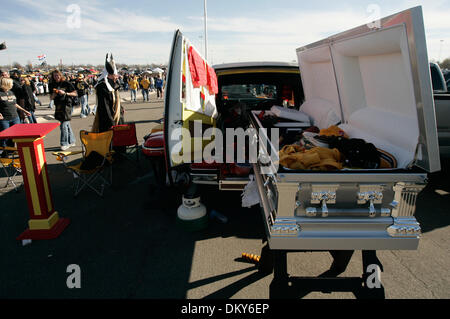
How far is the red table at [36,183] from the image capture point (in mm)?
3387

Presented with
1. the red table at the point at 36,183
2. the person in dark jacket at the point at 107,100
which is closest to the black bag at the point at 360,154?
the red table at the point at 36,183

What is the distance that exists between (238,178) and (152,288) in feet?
4.64

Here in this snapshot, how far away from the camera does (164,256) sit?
3105 mm

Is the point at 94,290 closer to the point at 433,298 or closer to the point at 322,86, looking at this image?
the point at 433,298

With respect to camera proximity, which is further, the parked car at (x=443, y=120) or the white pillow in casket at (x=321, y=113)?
the parked car at (x=443, y=120)

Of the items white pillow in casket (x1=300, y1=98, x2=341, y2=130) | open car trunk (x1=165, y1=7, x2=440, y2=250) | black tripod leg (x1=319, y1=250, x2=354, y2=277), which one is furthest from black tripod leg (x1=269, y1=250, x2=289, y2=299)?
white pillow in casket (x1=300, y1=98, x2=341, y2=130)

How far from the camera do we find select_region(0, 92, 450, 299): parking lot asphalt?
2611 millimetres

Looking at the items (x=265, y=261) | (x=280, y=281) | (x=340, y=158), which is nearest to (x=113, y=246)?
(x=265, y=261)

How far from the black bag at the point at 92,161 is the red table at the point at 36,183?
109cm

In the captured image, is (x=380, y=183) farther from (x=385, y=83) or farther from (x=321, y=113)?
(x=321, y=113)

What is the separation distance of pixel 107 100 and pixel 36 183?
9.72 ft

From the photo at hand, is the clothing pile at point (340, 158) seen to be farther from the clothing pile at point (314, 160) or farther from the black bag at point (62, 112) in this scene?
the black bag at point (62, 112)

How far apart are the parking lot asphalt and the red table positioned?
0.46 feet
